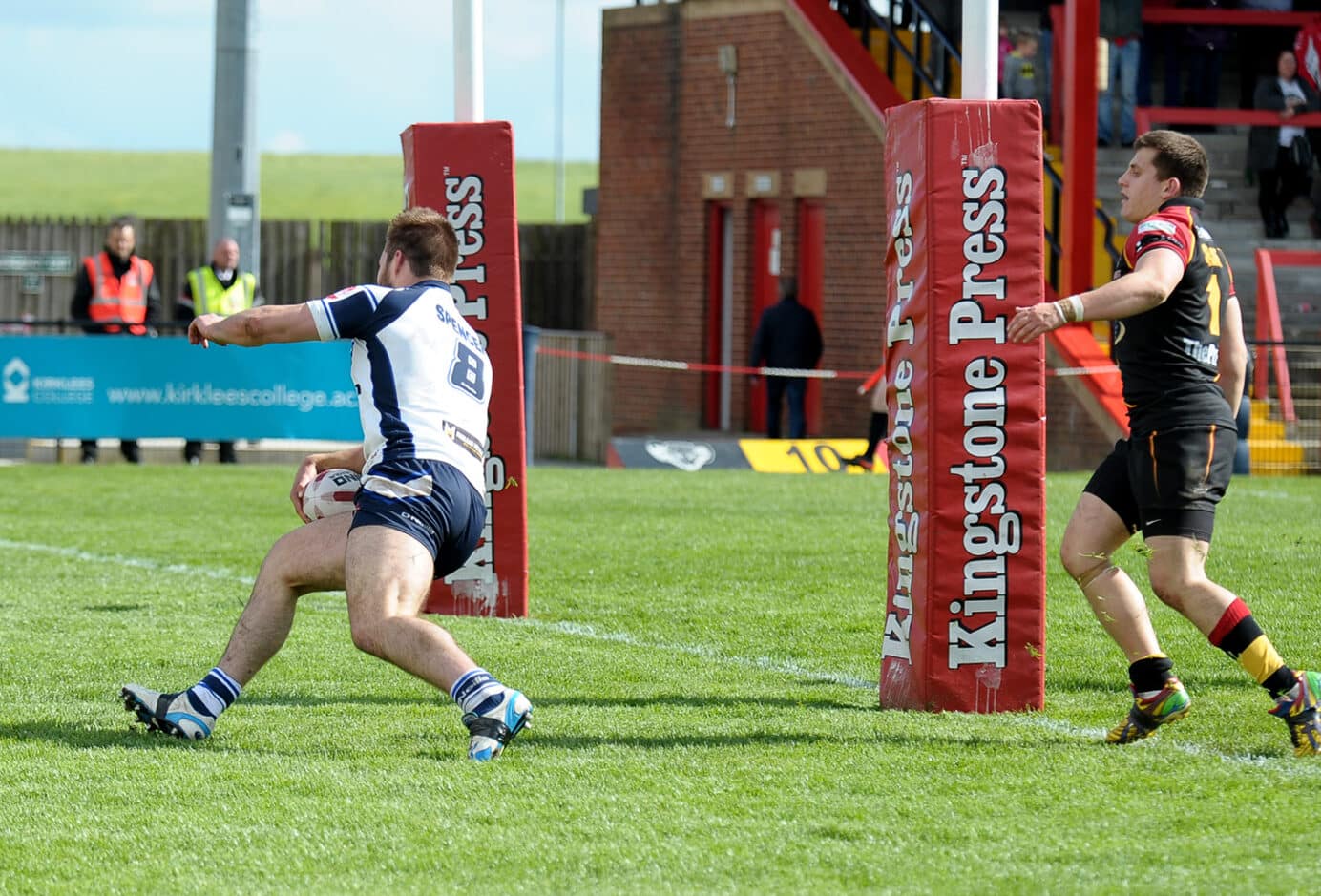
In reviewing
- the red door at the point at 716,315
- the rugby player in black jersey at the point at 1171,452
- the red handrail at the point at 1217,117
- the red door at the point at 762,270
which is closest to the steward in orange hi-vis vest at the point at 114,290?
the red door at the point at 762,270

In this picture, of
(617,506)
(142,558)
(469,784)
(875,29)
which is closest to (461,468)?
(469,784)

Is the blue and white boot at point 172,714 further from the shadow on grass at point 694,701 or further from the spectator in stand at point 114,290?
the spectator in stand at point 114,290

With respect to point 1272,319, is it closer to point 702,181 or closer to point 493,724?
point 702,181

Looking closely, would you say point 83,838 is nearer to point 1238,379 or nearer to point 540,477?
point 1238,379

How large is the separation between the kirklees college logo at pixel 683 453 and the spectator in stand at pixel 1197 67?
896 cm

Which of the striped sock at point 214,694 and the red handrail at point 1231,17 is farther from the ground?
the red handrail at point 1231,17

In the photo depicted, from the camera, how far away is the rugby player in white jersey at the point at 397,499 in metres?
6.52

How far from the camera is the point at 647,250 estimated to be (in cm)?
2927

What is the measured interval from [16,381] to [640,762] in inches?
598

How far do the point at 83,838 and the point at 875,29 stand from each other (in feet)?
75.1

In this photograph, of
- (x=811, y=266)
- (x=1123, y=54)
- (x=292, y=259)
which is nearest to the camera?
(x=1123, y=54)

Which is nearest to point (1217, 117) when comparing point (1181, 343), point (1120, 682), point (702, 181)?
point (702, 181)

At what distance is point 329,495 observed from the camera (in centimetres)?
719

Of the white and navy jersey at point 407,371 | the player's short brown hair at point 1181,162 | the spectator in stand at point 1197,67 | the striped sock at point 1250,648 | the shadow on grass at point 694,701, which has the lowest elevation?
the shadow on grass at point 694,701
